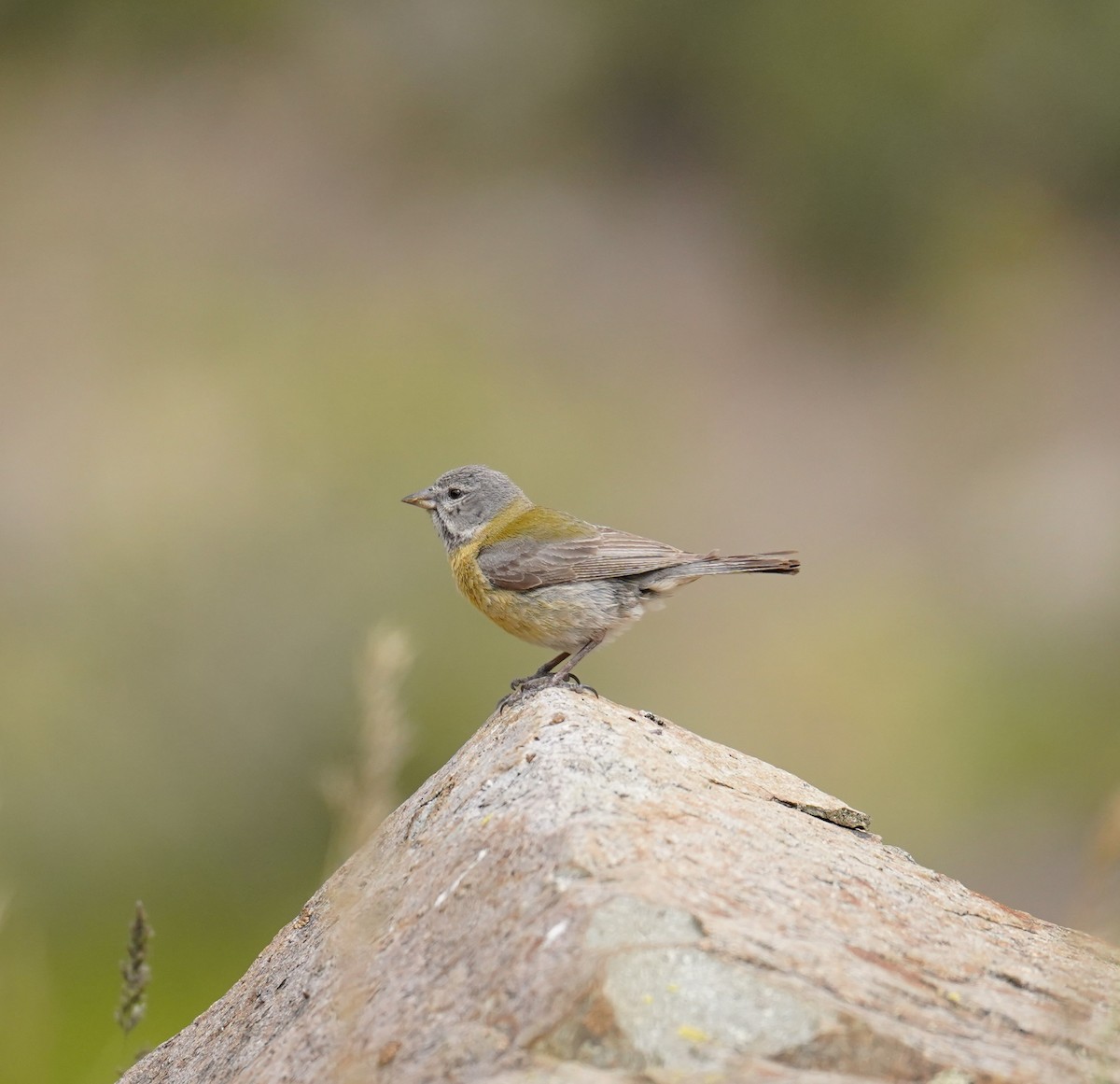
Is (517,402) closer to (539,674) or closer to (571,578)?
(571,578)

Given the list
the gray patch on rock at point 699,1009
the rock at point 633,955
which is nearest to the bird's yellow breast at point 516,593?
the rock at point 633,955

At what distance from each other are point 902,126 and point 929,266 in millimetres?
2159

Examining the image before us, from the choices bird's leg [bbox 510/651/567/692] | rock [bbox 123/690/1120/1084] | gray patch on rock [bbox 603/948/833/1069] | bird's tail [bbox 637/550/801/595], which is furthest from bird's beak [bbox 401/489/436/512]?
gray patch on rock [bbox 603/948/833/1069]

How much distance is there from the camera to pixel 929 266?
2184 centimetres

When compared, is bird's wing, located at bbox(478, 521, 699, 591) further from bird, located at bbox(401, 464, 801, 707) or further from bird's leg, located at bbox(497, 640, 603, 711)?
bird's leg, located at bbox(497, 640, 603, 711)

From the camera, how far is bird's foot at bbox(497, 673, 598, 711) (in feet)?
17.0

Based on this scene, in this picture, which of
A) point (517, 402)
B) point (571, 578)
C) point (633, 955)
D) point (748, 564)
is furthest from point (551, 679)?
point (517, 402)

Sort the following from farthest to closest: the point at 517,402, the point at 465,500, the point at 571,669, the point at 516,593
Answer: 1. the point at 517,402
2. the point at 465,500
3. the point at 516,593
4. the point at 571,669

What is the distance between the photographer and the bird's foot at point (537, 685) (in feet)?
17.0

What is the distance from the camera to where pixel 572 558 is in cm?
641

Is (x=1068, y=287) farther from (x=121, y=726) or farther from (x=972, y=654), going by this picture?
(x=121, y=726)

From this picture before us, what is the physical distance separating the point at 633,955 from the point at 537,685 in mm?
2726

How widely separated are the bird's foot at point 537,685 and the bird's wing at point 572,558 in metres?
0.45

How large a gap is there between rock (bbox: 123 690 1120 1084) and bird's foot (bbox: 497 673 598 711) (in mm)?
772
